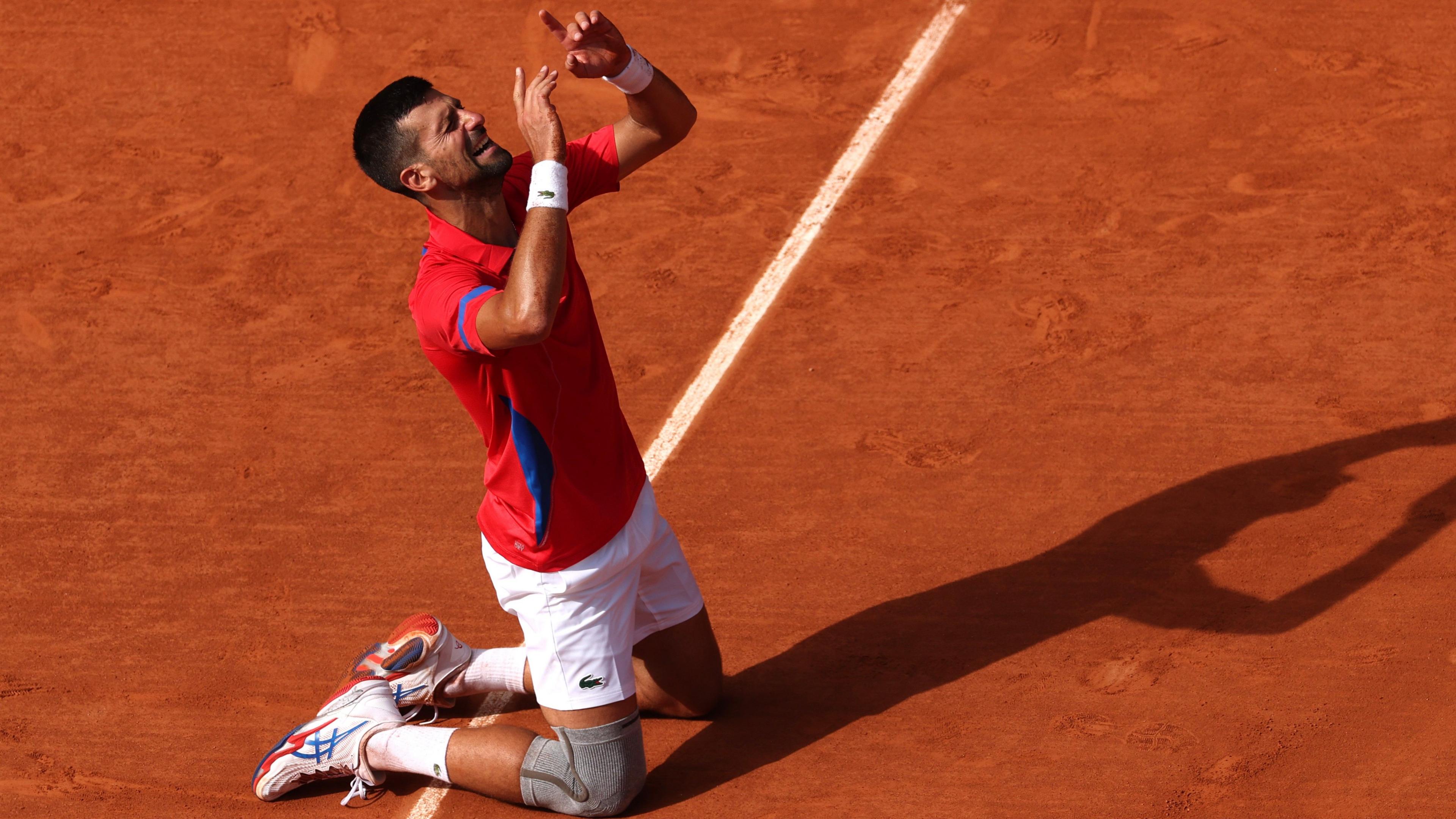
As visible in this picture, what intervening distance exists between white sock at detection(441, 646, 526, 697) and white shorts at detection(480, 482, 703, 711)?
1.73 ft

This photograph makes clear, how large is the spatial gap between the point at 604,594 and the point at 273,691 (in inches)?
63.1

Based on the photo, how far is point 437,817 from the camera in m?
4.93

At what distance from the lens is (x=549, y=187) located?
4.08 m

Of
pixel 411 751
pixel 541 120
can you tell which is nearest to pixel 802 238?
pixel 541 120

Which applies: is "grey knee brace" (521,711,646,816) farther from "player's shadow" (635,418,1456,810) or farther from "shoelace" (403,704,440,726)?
"shoelace" (403,704,440,726)

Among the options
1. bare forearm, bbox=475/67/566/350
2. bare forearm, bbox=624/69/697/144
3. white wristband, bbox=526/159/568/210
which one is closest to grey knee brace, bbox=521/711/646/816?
bare forearm, bbox=475/67/566/350

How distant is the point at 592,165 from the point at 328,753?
220cm

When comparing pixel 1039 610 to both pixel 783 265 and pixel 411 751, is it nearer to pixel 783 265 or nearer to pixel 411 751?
pixel 411 751

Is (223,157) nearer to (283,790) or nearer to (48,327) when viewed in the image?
(48,327)

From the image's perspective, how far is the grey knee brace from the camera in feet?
15.4

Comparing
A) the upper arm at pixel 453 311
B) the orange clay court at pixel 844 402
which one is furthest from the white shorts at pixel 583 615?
the upper arm at pixel 453 311

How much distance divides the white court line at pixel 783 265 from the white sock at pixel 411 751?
0.19 m

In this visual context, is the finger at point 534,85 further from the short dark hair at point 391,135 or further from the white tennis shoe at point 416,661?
the white tennis shoe at point 416,661

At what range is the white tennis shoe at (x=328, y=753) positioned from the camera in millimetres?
4918
